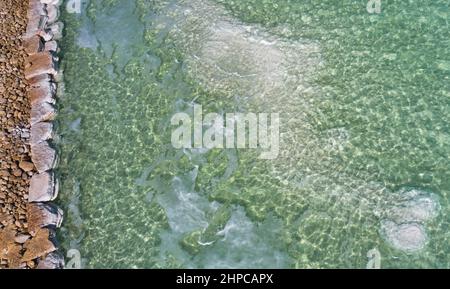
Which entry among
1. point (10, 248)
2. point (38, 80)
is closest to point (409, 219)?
point (10, 248)

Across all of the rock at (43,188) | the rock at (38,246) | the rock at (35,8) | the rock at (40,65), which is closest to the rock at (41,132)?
the rock at (43,188)

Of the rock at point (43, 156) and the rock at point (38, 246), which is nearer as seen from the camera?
the rock at point (38, 246)

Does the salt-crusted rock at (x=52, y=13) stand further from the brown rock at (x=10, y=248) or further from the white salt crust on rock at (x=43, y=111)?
the brown rock at (x=10, y=248)

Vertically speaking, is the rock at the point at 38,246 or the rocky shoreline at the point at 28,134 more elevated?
the rocky shoreline at the point at 28,134

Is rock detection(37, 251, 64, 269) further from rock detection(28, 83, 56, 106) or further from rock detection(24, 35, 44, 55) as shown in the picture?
rock detection(24, 35, 44, 55)

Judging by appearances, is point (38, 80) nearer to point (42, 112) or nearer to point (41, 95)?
point (41, 95)

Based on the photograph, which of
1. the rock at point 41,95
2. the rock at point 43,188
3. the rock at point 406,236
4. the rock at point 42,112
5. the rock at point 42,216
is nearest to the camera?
→ the rock at point 406,236
